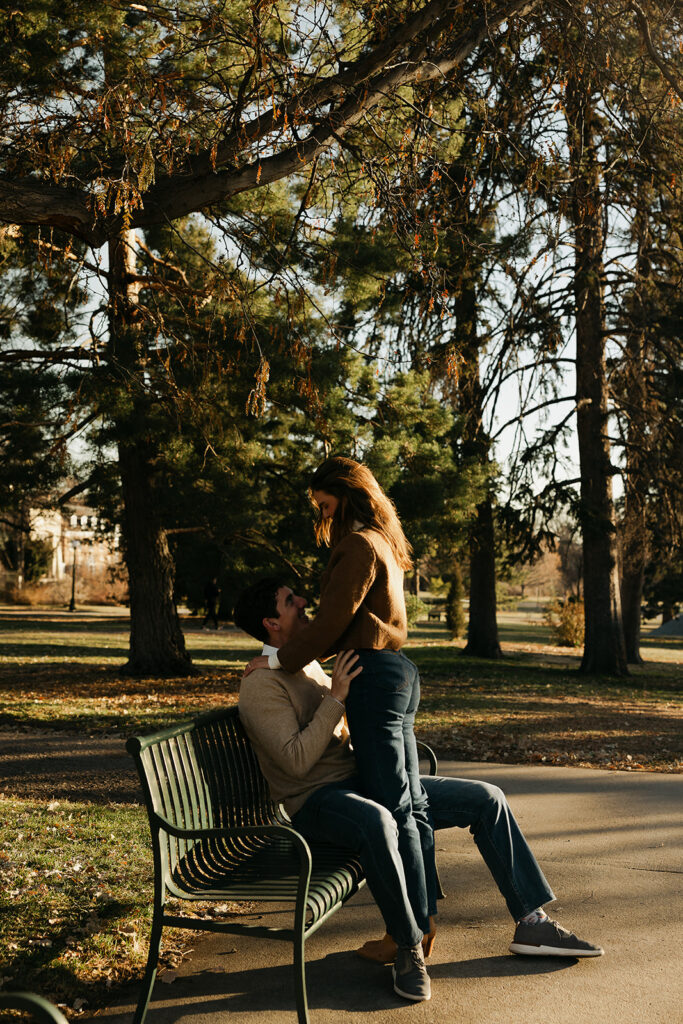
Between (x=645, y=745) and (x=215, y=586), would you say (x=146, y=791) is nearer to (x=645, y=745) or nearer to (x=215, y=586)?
(x=645, y=745)

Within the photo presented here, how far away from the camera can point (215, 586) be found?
32500mm

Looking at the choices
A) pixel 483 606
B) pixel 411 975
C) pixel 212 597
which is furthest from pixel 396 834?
pixel 212 597

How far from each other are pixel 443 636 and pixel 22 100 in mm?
32570

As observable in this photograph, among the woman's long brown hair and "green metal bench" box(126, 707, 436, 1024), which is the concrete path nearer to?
"green metal bench" box(126, 707, 436, 1024)

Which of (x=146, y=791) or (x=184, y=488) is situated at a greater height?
(x=184, y=488)

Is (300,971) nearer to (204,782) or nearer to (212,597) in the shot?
(204,782)

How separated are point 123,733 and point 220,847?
6.84 m

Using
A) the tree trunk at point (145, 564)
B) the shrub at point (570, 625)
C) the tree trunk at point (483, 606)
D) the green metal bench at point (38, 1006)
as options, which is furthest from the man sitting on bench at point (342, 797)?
the shrub at point (570, 625)

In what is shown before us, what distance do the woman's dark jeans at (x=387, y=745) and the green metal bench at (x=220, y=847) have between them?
0.80ft

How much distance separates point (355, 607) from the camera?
3.64 meters

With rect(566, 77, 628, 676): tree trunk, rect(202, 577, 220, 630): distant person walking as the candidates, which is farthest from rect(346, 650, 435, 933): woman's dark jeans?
rect(202, 577, 220, 630): distant person walking

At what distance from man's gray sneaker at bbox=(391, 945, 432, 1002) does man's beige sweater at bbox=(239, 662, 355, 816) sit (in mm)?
645

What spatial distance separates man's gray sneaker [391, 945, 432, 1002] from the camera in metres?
3.47

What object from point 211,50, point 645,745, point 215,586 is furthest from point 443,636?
point 211,50
